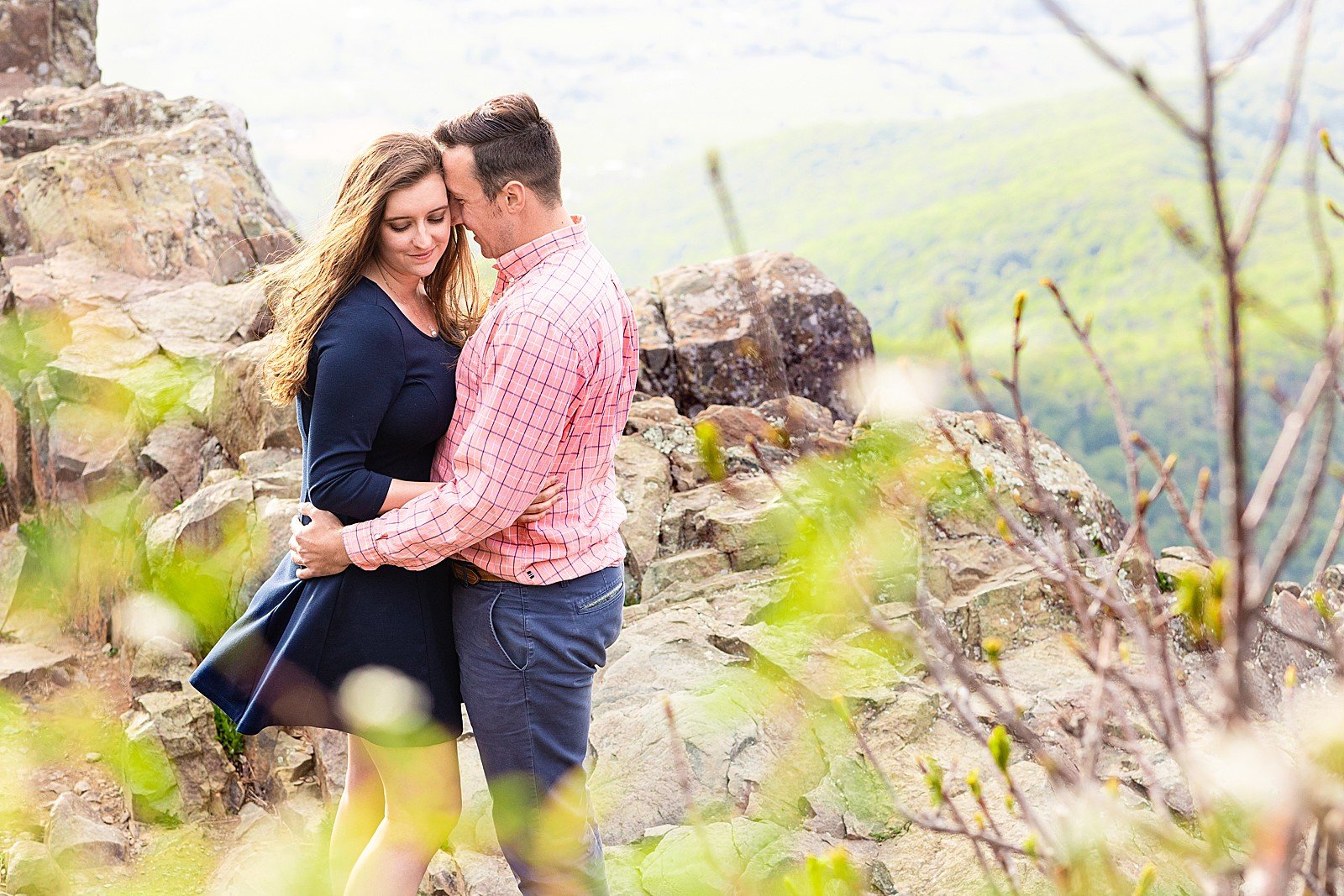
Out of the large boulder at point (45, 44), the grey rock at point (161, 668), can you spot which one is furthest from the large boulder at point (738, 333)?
the large boulder at point (45, 44)

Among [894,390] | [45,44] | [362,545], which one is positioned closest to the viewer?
[362,545]

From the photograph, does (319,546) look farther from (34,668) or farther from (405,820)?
(34,668)

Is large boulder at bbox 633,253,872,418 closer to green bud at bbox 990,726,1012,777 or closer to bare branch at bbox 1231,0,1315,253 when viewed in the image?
green bud at bbox 990,726,1012,777

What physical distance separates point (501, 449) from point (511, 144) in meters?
Result: 0.96

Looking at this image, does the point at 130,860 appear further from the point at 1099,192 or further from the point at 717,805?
the point at 1099,192

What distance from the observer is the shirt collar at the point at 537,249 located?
329cm

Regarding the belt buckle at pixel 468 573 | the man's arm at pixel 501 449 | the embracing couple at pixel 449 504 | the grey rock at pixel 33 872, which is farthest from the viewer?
the grey rock at pixel 33 872

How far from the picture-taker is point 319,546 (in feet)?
10.9

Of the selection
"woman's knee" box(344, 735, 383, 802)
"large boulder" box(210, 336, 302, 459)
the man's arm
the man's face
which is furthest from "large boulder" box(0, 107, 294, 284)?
the man's arm

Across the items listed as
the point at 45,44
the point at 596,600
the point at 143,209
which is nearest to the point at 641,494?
the point at 596,600

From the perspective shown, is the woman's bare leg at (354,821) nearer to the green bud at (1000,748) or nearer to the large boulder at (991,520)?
the green bud at (1000,748)

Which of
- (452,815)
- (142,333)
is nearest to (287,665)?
(452,815)

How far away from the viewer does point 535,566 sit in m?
3.31

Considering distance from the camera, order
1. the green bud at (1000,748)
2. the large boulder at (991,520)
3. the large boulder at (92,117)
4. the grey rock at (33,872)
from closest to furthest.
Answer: the green bud at (1000,748)
the grey rock at (33,872)
the large boulder at (991,520)
the large boulder at (92,117)
